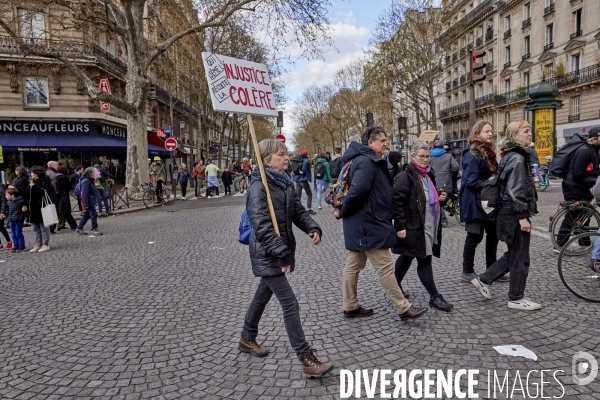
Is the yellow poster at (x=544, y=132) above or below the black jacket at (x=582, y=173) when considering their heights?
above

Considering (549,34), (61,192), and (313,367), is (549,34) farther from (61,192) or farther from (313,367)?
(313,367)

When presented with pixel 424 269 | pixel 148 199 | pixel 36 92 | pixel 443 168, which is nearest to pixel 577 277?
pixel 424 269

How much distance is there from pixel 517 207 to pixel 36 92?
29365mm

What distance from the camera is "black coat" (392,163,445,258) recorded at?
4129mm

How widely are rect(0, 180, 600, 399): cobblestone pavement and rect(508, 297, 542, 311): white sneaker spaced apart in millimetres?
75

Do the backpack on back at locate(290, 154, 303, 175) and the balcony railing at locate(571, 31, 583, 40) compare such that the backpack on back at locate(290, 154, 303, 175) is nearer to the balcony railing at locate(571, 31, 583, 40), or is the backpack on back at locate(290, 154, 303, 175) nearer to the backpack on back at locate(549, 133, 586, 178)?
the backpack on back at locate(549, 133, 586, 178)

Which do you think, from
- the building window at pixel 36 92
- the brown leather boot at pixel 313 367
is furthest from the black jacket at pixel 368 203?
the building window at pixel 36 92

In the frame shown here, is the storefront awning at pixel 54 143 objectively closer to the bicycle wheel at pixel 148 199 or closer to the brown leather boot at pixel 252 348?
the bicycle wheel at pixel 148 199

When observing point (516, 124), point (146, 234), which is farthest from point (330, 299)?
point (146, 234)

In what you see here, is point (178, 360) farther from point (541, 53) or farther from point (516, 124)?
point (541, 53)

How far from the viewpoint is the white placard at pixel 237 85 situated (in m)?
3.79

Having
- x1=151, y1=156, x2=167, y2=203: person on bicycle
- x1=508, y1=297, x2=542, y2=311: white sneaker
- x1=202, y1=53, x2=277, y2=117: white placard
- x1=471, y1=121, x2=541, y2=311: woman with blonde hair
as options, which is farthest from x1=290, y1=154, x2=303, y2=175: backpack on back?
x1=151, y1=156, x2=167, y2=203: person on bicycle

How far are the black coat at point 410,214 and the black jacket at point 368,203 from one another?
0.45 feet

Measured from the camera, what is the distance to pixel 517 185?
4.19 m
